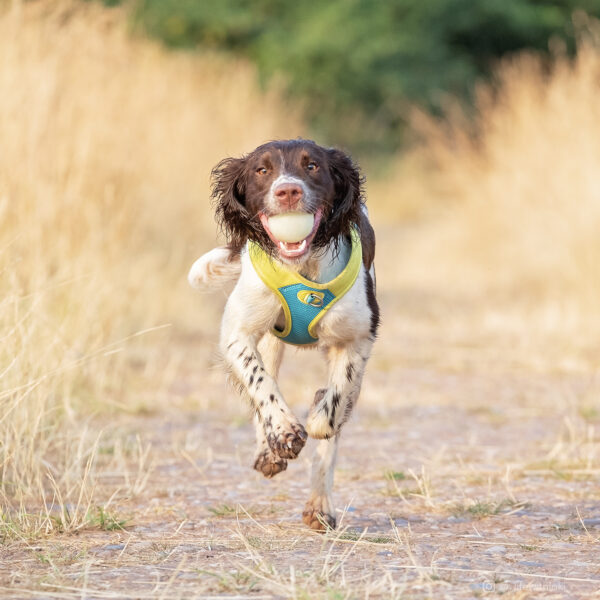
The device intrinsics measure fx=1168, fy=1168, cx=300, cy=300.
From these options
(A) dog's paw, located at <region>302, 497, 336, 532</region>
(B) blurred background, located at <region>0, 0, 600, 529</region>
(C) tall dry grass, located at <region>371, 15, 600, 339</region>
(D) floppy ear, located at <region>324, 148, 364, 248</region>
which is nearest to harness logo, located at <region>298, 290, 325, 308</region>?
(D) floppy ear, located at <region>324, 148, 364, 248</region>

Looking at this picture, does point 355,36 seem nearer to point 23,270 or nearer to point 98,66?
point 98,66

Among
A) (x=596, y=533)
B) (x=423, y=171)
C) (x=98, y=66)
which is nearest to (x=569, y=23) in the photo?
(x=423, y=171)

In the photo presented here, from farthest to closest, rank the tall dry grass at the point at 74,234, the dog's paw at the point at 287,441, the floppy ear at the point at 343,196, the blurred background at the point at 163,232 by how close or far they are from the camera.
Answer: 1. the blurred background at the point at 163,232
2. the tall dry grass at the point at 74,234
3. the floppy ear at the point at 343,196
4. the dog's paw at the point at 287,441

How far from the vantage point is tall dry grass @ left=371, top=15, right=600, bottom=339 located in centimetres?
916

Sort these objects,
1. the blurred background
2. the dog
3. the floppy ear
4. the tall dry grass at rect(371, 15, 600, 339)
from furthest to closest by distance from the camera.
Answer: the tall dry grass at rect(371, 15, 600, 339), the blurred background, the floppy ear, the dog

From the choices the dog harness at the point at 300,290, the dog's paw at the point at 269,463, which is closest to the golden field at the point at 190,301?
the dog's paw at the point at 269,463

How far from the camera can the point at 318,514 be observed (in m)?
3.69

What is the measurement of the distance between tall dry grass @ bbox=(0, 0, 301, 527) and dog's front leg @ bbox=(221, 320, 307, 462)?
13.5 inches

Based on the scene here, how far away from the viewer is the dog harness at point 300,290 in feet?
12.0

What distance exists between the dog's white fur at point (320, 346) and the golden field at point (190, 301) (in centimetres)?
29

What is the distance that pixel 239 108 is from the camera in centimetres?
1249

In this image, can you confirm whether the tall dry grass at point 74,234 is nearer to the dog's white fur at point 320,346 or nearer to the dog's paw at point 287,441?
the dog's white fur at point 320,346

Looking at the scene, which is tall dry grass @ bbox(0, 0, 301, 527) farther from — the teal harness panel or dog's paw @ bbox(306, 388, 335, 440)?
dog's paw @ bbox(306, 388, 335, 440)

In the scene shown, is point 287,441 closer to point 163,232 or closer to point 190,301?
point 190,301
